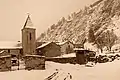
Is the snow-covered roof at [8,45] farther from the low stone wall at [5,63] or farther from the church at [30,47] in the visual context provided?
the low stone wall at [5,63]

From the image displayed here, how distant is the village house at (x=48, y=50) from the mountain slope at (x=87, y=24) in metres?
44.8

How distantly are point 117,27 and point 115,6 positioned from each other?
33976 mm

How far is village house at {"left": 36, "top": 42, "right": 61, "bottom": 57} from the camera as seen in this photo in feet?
161

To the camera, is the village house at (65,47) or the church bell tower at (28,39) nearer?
the church bell tower at (28,39)

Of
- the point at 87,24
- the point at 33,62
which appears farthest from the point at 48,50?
the point at 87,24

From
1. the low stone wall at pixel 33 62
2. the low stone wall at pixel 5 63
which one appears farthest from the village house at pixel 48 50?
the low stone wall at pixel 5 63

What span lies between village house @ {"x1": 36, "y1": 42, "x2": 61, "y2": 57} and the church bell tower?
1.68 m

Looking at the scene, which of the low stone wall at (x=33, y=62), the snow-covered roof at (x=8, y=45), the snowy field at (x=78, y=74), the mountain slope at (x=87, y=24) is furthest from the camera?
the mountain slope at (x=87, y=24)

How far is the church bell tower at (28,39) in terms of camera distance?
4881 centimetres

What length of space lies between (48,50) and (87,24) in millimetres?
85650

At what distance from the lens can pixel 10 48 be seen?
52406 mm

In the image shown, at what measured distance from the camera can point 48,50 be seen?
4953cm

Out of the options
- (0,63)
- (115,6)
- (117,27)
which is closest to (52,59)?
(0,63)

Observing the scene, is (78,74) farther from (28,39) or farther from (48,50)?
(28,39)
